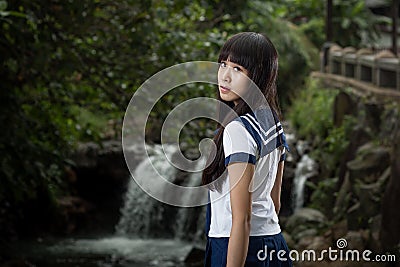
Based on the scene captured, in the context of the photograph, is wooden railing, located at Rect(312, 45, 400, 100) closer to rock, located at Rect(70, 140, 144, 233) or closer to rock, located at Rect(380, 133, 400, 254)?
rock, located at Rect(380, 133, 400, 254)

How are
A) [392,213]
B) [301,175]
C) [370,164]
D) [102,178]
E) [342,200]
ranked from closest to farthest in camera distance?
1. [392,213]
2. [370,164]
3. [342,200]
4. [301,175]
5. [102,178]

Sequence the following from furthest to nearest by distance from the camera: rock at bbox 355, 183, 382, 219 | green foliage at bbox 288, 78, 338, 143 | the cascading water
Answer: green foliage at bbox 288, 78, 338, 143
the cascading water
rock at bbox 355, 183, 382, 219

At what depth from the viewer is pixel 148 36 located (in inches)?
250

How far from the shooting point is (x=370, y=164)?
9172 mm

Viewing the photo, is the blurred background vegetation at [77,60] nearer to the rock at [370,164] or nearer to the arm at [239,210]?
the rock at [370,164]

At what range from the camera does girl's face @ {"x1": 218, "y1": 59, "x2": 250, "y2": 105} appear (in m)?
2.57

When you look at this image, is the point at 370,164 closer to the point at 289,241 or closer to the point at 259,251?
the point at 289,241

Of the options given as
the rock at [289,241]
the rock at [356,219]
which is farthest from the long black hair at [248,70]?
the rock at [289,241]

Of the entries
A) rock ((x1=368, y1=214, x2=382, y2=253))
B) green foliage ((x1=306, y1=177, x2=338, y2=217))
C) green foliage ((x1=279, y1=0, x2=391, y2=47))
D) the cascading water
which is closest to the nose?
rock ((x1=368, y1=214, x2=382, y2=253))

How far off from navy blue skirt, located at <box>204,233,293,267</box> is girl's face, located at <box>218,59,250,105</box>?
0.49 m

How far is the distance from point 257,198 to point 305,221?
6807 millimetres

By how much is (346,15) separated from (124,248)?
1114 centimetres

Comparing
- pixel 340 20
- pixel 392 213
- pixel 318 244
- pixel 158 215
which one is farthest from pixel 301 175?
pixel 340 20

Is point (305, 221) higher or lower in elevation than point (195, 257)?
higher
